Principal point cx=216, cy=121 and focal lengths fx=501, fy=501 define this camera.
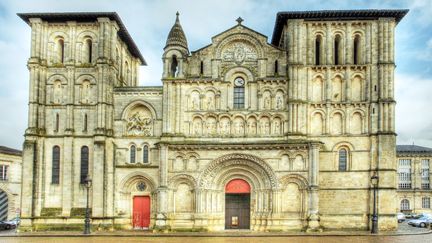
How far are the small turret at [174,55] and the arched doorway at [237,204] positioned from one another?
31.8ft

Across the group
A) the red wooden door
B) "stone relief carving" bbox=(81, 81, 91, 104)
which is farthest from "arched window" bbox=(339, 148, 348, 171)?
"stone relief carving" bbox=(81, 81, 91, 104)

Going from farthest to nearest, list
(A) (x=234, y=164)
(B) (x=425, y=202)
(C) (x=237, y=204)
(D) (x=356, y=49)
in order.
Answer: (B) (x=425, y=202) → (D) (x=356, y=49) → (C) (x=237, y=204) → (A) (x=234, y=164)

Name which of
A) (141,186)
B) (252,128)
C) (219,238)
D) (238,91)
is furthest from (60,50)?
(219,238)

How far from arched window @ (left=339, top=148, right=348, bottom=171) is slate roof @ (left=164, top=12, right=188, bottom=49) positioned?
1506 cm

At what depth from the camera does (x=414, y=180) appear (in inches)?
3319

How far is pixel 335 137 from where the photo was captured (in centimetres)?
3906

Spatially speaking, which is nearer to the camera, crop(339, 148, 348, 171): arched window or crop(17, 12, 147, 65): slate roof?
crop(339, 148, 348, 171): arched window

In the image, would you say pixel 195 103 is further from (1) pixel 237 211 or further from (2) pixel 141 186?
(1) pixel 237 211

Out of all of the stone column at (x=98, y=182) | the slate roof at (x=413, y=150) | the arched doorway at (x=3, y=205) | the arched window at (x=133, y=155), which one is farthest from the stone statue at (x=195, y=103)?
the slate roof at (x=413, y=150)

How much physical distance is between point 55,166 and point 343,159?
22.7 metres

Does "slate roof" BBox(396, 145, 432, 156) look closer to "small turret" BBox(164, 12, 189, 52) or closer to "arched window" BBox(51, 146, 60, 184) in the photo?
"small turret" BBox(164, 12, 189, 52)

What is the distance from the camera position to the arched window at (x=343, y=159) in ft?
127

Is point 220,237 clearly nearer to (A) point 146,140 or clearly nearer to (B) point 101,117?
(A) point 146,140

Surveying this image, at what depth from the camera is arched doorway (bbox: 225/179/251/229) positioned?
38969mm
